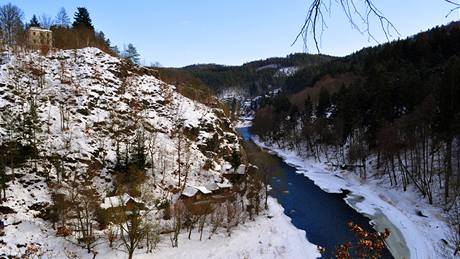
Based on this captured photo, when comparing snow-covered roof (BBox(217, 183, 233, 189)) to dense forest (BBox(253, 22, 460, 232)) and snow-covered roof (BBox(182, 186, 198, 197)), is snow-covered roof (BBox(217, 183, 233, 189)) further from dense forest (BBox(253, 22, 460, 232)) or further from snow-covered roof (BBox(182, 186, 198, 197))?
dense forest (BBox(253, 22, 460, 232))

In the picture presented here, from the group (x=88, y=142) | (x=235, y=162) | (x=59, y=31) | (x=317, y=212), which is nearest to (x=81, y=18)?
(x=59, y=31)

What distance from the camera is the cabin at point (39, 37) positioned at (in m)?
61.2

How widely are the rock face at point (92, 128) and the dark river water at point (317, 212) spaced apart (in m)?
9.44

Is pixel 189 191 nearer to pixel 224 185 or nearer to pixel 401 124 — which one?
pixel 224 185

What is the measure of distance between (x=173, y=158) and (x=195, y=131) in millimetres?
8279

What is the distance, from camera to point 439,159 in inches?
1673

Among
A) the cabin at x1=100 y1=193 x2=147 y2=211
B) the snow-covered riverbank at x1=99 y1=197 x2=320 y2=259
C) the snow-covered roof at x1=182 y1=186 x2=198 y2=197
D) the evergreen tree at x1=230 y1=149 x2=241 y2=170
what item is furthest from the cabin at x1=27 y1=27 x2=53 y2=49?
the snow-covered riverbank at x1=99 y1=197 x2=320 y2=259

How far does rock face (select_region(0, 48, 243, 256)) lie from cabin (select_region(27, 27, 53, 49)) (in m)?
4.03

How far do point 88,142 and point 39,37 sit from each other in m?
34.0

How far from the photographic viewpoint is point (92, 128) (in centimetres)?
4494

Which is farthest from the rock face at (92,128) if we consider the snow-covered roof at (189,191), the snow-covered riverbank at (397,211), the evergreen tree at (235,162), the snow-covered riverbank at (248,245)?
the snow-covered riverbank at (397,211)

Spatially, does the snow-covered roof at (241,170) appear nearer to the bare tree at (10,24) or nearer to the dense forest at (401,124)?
the dense forest at (401,124)

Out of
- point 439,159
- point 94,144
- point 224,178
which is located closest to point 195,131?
point 224,178

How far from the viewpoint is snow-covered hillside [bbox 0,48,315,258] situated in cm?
3038
